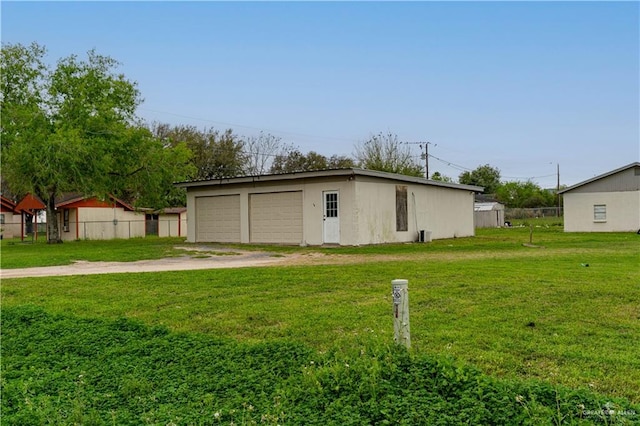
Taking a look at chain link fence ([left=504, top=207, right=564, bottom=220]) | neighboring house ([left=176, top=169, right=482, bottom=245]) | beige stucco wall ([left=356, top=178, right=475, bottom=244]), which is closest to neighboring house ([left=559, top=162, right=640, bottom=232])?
beige stucco wall ([left=356, top=178, right=475, bottom=244])

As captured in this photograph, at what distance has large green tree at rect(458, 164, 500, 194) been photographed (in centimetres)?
7019

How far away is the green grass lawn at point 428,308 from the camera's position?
421cm

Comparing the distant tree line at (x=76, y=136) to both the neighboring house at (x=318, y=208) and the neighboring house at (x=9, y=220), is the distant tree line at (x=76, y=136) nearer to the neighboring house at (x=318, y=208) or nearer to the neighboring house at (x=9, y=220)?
the neighboring house at (x=318, y=208)

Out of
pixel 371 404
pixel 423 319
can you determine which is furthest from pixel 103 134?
pixel 371 404

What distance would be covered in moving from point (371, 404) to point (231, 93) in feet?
71.3

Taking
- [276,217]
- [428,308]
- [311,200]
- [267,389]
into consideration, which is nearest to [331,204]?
[311,200]

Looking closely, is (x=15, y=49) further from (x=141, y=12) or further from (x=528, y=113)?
(x=528, y=113)

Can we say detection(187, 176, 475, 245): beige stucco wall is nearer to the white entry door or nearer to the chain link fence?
the white entry door

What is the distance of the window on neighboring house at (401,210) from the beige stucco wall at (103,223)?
66.3ft

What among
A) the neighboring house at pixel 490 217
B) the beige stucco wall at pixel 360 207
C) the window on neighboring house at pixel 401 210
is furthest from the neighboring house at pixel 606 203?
the window on neighboring house at pixel 401 210

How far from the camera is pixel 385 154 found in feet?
136

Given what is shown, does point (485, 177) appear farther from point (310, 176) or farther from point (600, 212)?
point (310, 176)

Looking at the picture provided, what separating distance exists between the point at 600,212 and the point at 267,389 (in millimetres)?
31750

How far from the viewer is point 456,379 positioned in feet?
11.1
